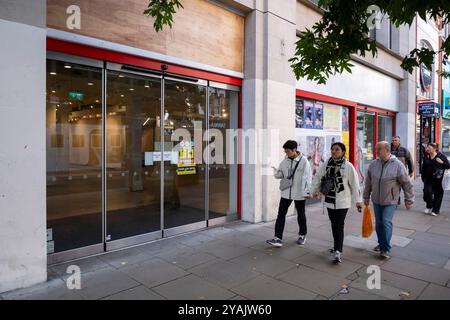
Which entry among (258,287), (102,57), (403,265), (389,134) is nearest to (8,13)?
(102,57)

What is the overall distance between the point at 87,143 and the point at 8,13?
2170mm

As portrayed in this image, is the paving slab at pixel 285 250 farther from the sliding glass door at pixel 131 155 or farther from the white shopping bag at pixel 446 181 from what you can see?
the white shopping bag at pixel 446 181

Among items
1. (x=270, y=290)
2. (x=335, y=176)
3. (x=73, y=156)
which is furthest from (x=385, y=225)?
(x=73, y=156)

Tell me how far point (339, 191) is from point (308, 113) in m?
4.72

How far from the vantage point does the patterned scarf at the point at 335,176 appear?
16.5 feet

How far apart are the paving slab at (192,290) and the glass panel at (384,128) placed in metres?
11.9

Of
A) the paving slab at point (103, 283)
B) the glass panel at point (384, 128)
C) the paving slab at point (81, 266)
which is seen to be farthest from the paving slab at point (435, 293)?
the glass panel at point (384, 128)

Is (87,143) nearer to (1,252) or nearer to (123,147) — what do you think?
(123,147)

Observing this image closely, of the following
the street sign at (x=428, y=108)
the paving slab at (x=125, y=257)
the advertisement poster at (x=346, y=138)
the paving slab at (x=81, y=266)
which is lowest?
the paving slab at (x=81, y=266)

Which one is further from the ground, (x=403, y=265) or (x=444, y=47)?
(x=444, y=47)

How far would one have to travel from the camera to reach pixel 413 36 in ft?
49.5

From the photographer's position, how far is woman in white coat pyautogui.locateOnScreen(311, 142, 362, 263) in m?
4.97

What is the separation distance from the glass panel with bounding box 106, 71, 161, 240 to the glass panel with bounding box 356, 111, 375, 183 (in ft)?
26.5

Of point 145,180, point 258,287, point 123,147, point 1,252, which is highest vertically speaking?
point 123,147
